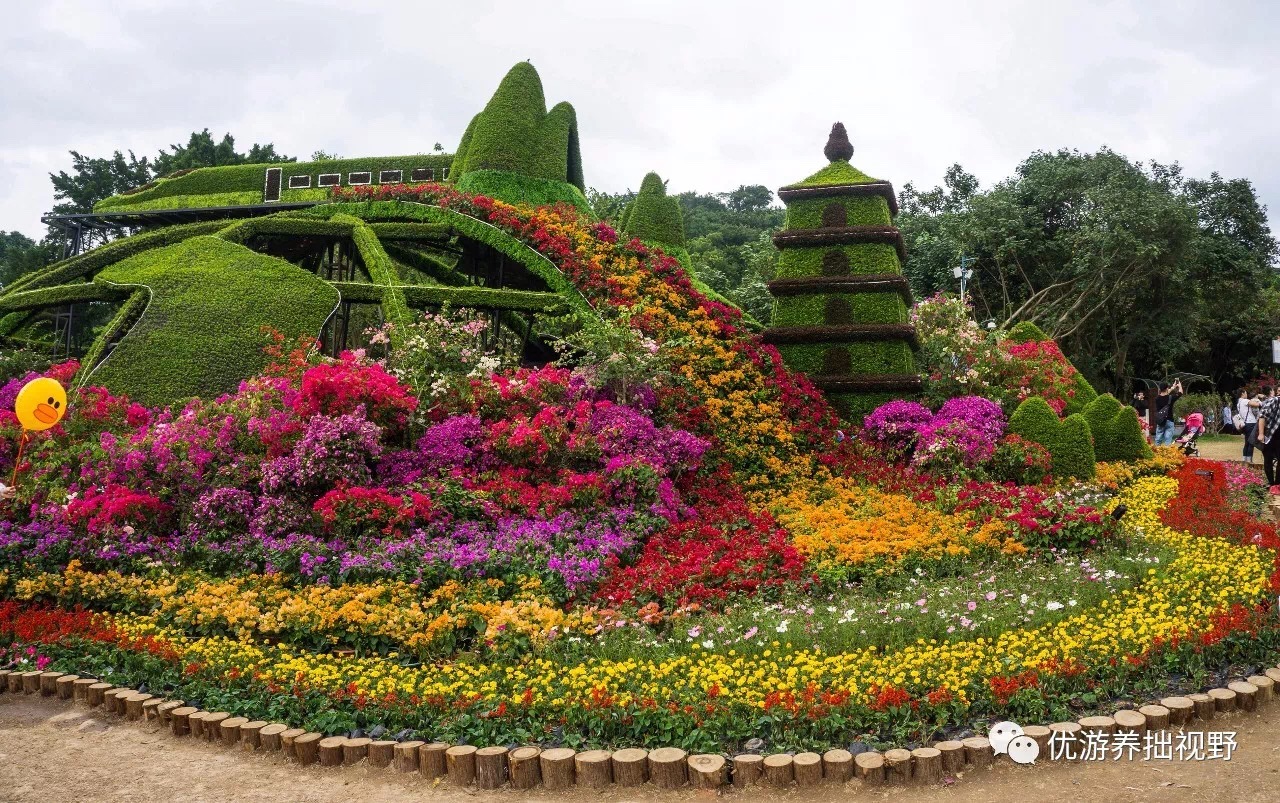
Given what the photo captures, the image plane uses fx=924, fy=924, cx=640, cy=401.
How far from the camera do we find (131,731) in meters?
5.62

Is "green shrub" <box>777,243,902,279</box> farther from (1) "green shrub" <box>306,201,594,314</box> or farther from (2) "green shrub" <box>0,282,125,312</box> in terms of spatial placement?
(2) "green shrub" <box>0,282,125,312</box>

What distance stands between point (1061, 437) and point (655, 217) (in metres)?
11.8

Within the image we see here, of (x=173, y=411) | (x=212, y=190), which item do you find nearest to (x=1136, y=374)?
(x=212, y=190)

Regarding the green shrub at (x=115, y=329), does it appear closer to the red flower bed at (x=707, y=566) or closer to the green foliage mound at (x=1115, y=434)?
Result: the red flower bed at (x=707, y=566)

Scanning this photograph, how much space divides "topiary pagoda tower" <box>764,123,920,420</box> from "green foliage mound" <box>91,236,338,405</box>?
284 inches

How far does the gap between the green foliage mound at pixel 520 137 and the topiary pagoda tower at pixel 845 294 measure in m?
4.72

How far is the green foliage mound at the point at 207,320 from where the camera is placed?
1136cm

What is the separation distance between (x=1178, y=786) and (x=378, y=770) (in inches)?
153

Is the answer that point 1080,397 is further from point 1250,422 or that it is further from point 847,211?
point 847,211

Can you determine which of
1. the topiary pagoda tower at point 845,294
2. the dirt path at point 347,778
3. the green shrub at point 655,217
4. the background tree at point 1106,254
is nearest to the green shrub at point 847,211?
the topiary pagoda tower at point 845,294

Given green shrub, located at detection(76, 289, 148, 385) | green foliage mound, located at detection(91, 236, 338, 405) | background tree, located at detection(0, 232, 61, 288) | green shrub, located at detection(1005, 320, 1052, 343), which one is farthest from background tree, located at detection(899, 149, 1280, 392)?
background tree, located at detection(0, 232, 61, 288)

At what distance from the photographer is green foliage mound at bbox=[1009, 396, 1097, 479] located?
1197cm

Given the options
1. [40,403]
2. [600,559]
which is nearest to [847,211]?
[600,559]

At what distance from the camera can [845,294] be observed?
49.0ft
